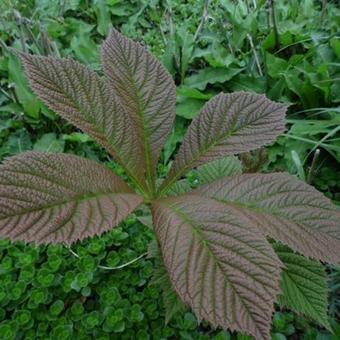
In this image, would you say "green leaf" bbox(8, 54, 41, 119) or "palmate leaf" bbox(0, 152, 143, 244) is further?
"green leaf" bbox(8, 54, 41, 119)

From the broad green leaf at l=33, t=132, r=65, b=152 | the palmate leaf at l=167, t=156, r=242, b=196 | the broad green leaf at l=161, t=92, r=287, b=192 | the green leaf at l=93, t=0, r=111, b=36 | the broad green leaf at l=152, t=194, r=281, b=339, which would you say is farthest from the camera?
the green leaf at l=93, t=0, r=111, b=36

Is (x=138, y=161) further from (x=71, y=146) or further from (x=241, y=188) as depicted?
(x=71, y=146)

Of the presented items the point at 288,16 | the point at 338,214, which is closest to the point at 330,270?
the point at 338,214

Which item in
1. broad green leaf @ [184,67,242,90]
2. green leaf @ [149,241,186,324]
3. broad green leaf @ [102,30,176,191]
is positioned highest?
broad green leaf @ [102,30,176,191]

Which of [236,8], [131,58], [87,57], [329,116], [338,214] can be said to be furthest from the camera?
[236,8]

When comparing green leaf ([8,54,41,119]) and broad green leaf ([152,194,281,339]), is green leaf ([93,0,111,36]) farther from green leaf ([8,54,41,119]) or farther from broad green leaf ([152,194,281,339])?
broad green leaf ([152,194,281,339])

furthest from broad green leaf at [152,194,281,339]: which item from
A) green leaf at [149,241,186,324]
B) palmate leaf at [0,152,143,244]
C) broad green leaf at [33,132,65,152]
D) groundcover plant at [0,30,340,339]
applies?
broad green leaf at [33,132,65,152]
